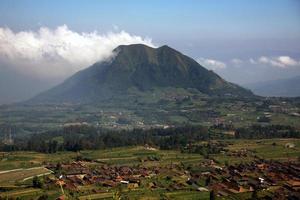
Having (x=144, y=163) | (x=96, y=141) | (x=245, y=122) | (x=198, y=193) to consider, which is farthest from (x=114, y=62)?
(x=198, y=193)

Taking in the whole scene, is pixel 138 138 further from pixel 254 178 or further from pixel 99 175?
pixel 254 178

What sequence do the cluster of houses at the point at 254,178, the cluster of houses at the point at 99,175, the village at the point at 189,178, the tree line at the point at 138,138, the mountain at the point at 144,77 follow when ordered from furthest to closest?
the mountain at the point at 144,77 → the tree line at the point at 138,138 → the cluster of houses at the point at 99,175 → the village at the point at 189,178 → the cluster of houses at the point at 254,178

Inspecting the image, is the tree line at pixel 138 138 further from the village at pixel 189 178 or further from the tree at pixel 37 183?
the tree at pixel 37 183

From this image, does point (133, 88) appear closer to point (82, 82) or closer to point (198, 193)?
point (82, 82)

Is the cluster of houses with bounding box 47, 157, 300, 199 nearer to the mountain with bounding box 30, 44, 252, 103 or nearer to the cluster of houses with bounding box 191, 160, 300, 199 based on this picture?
the cluster of houses with bounding box 191, 160, 300, 199

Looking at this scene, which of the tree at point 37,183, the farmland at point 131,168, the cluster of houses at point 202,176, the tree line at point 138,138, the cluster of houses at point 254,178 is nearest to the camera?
the farmland at point 131,168

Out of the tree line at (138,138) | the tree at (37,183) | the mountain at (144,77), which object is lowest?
the tree at (37,183)

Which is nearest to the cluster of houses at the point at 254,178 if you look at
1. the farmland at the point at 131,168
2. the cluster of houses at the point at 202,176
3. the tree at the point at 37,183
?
the cluster of houses at the point at 202,176

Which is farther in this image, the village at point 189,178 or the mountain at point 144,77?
the mountain at point 144,77
